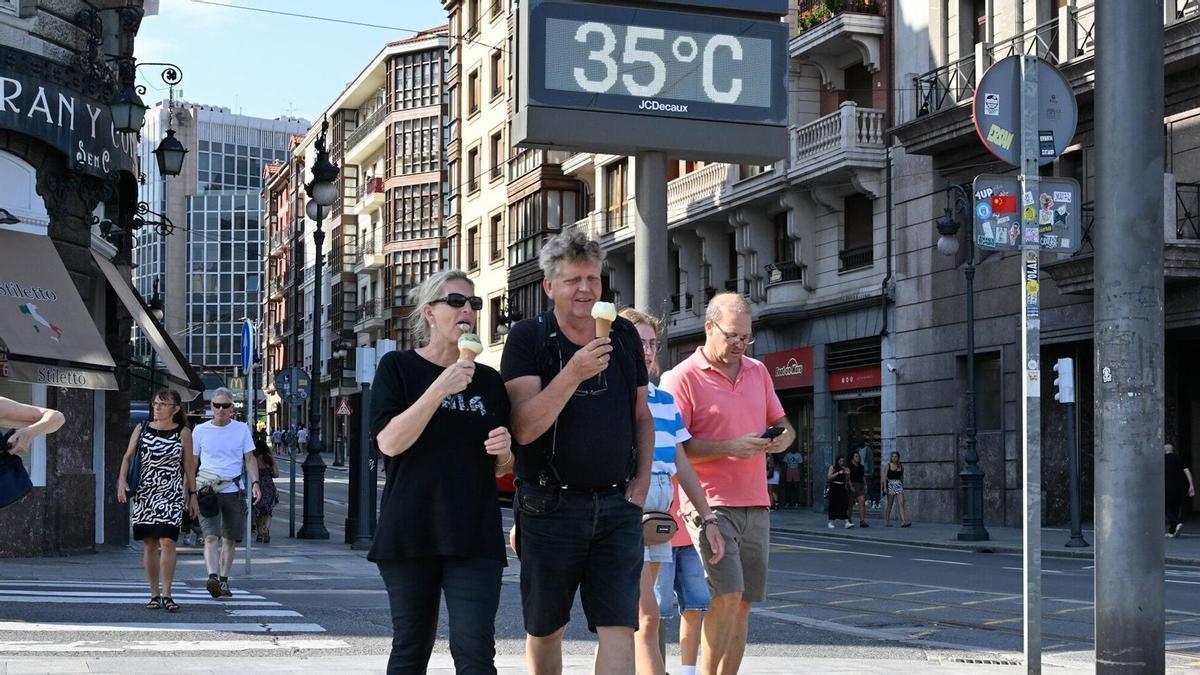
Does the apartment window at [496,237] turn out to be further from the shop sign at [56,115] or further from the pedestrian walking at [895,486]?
the shop sign at [56,115]

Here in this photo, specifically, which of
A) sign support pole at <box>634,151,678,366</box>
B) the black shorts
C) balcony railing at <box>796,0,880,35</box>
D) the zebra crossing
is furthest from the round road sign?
balcony railing at <box>796,0,880,35</box>

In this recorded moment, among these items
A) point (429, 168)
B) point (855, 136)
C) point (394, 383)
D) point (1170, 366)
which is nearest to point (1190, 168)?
point (1170, 366)

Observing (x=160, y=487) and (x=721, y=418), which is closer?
(x=721, y=418)

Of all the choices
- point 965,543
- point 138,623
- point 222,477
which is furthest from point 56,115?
point 965,543

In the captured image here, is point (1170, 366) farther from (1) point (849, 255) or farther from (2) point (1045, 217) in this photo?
(2) point (1045, 217)

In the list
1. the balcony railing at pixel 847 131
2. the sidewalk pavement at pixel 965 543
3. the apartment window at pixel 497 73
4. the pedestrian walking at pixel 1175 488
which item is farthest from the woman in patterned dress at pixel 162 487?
the apartment window at pixel 497 73

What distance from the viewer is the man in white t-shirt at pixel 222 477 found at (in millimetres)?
14812

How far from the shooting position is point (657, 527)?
7664mm

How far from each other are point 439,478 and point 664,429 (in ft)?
6.14

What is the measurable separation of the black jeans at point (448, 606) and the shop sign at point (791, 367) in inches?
1346

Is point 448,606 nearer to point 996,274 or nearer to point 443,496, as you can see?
point 443,496

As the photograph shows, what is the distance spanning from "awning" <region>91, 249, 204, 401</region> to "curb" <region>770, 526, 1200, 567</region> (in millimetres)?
11192

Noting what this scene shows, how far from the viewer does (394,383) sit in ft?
20.4

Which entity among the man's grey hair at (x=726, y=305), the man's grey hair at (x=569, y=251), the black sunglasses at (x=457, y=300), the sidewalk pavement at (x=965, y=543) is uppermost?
the man's grey hair at (x=569, y=251)
